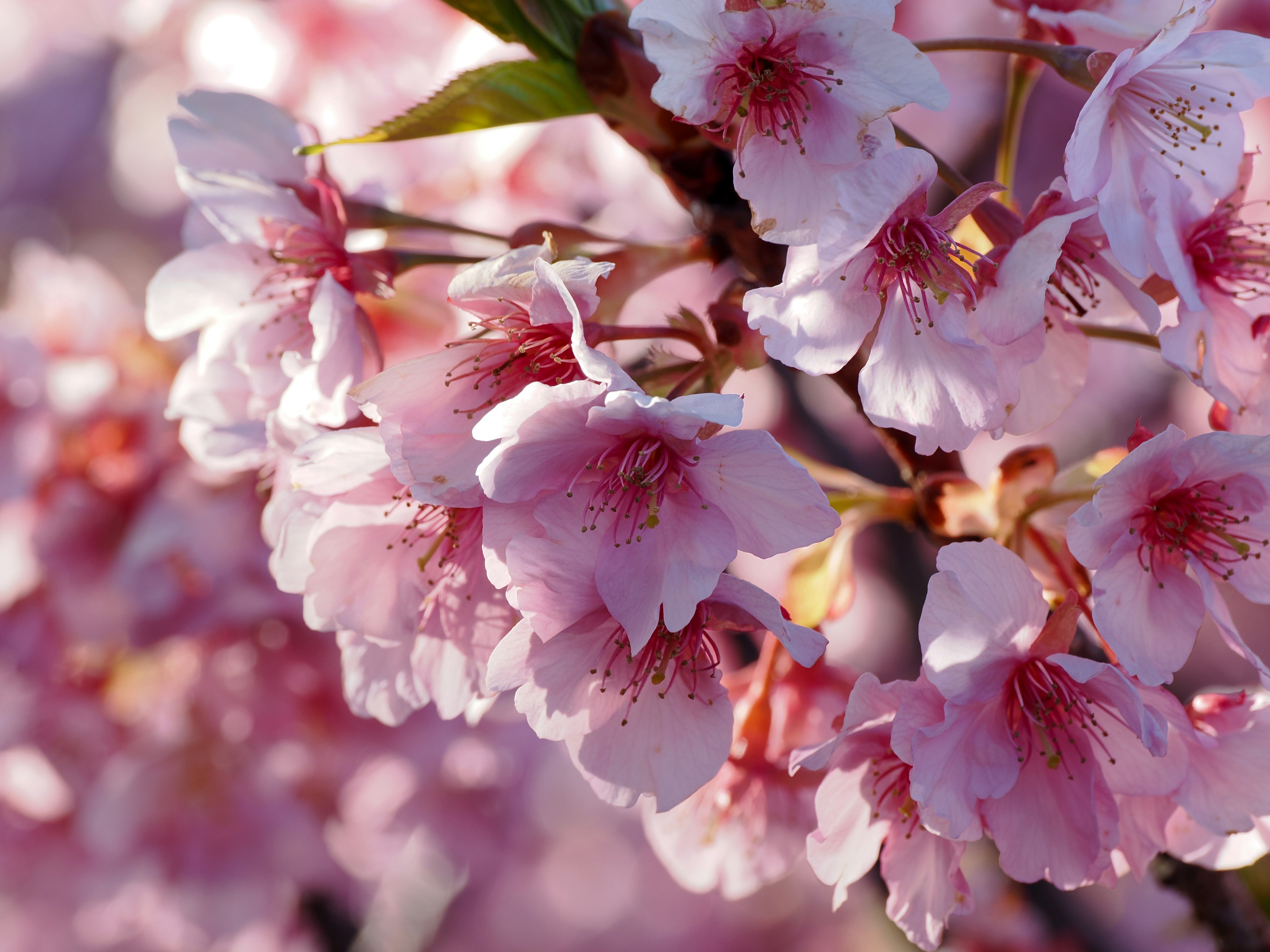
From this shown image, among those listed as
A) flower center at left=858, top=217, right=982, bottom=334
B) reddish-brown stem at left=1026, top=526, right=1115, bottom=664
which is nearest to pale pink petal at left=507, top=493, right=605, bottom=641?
flower center at left=858, top=217, right=982, bottom=334

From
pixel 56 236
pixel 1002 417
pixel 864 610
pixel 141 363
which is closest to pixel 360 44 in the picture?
pixel 141 363

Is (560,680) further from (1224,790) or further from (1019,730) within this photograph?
(1224,790)

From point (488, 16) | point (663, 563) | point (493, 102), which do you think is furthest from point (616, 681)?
point (488, 16)

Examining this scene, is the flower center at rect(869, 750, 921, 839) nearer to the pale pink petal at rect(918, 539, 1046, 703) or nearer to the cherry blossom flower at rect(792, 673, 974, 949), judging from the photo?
the cherry blossom flower at rect(792, 673, 974, 949)

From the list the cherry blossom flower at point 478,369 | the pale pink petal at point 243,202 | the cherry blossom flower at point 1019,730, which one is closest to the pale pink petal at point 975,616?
the cherry blossom flower at point 1019,730

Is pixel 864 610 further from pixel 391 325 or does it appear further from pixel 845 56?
pixel 845 56
